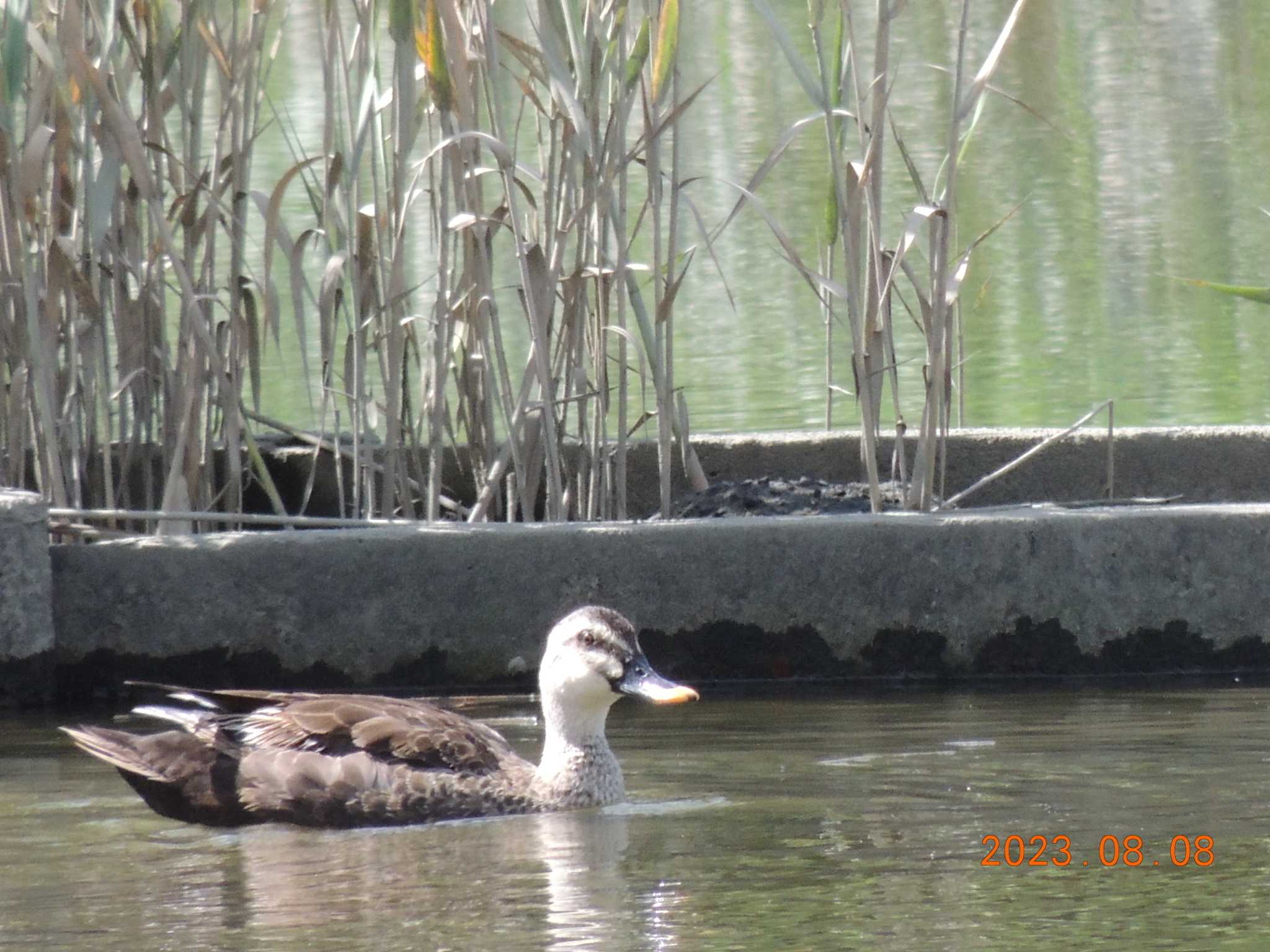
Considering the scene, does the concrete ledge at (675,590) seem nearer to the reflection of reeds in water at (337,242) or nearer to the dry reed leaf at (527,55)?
the reflection of reeds in water at (337,242)

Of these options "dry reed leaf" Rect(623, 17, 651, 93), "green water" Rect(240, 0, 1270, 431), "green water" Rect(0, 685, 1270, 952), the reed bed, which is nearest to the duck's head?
"green water" Rect(0, 685, 1270, 952)

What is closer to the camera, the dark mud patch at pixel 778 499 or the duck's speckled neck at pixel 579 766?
the duck's speckled neck at pixel 579 766

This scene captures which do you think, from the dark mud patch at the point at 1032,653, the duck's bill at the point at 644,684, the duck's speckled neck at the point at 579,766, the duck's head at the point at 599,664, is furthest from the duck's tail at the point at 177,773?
the dark mud patch at the point at 1032,653

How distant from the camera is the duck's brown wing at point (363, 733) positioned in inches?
200

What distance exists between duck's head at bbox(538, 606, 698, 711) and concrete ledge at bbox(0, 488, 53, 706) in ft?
5.06

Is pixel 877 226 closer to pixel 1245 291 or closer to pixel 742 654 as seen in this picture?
pixel 742 654

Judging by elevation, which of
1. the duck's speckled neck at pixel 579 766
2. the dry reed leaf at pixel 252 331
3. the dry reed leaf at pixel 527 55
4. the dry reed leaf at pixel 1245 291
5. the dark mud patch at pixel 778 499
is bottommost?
the duck's speckled neck at pixel 579 766

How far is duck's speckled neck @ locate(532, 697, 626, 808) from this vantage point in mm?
5168

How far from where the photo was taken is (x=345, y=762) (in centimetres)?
508

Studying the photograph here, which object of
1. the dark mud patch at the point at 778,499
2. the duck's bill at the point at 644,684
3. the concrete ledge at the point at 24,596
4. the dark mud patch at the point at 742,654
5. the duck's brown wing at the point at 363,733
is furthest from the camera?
the dark mud patch at the point at 778,499

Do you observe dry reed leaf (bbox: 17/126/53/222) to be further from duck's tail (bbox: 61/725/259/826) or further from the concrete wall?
duck's tail (bbox: 61/725/259/826)

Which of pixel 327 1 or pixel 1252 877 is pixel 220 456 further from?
pixel 1252 877

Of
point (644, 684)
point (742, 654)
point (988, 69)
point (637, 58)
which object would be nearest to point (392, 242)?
point (637, 58)

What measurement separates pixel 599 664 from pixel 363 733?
577 mm
